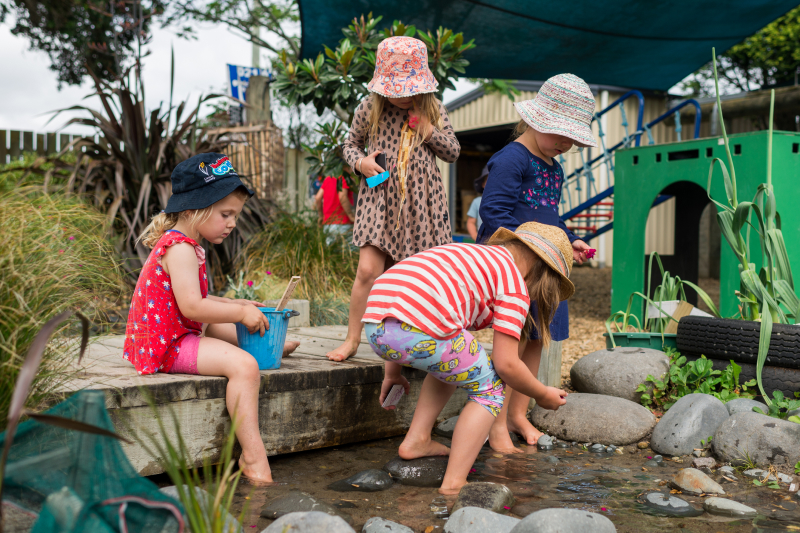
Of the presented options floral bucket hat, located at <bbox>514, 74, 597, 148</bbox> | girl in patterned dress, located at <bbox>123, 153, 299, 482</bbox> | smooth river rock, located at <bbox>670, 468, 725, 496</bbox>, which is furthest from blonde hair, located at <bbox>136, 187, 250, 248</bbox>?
smooth river rock, located at <bbox>670, 468, 725, 496</bbox>

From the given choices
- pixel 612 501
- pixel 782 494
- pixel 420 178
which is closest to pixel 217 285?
pixel 420 178

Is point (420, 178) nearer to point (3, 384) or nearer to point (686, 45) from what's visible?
point (3, 384)

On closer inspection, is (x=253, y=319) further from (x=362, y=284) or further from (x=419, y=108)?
(x=419, y=108)

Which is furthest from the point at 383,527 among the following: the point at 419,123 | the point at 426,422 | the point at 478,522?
the point at 419,123

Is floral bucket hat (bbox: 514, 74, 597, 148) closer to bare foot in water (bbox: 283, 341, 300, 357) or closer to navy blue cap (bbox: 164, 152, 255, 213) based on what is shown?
navy blue cap (bbox: 164, 152, 255, 213)

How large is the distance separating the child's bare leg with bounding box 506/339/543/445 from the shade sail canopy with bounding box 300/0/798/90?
13.1ft

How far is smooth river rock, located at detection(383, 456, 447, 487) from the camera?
234 centimetres

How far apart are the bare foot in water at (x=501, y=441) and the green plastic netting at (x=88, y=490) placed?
1.71m

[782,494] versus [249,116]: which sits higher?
[249,116]

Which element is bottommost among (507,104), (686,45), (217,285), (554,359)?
(554,359)

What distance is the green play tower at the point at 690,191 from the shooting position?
4.03m

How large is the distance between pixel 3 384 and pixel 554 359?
258 cm

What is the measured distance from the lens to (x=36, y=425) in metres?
1.46

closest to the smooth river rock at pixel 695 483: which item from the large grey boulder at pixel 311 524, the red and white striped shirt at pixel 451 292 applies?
the red and white striped shirt at pixel 451 292
